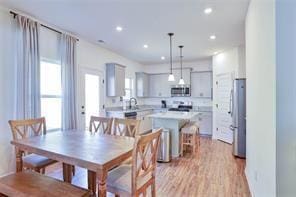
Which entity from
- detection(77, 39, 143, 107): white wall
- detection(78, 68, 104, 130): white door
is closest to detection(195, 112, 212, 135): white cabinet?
detection(77, 39, 143, 107): white wall

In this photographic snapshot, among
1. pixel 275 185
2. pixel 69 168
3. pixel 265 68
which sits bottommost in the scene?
pixel 69 168

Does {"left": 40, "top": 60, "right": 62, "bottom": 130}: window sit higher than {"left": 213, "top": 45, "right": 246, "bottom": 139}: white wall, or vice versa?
{"left": 213, "top": 45, "right": 246, "bottom": 139}: white wall

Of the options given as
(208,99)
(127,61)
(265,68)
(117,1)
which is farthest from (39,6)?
(208,99)

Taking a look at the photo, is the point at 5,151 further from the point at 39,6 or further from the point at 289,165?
the point at 289,165

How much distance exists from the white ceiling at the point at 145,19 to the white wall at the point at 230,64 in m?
0.33

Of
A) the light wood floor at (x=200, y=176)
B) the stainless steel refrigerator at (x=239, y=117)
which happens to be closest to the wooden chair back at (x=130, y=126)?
the light wood floor at (x=200, y=176)

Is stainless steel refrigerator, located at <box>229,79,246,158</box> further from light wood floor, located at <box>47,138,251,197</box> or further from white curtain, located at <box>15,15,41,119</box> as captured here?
white curtain, located at <box>15,15,41,119</box>

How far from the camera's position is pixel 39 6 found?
9.51 feet

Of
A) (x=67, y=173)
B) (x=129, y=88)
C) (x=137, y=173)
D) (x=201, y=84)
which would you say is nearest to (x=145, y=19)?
(x=137, y=173)

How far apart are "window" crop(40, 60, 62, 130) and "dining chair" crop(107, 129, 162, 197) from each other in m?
2.42

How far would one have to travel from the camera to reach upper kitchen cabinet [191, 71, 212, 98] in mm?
6809

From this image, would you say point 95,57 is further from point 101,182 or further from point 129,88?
point 101,182

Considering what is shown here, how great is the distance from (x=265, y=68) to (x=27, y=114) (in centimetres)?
345

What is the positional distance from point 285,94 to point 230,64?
425cm
